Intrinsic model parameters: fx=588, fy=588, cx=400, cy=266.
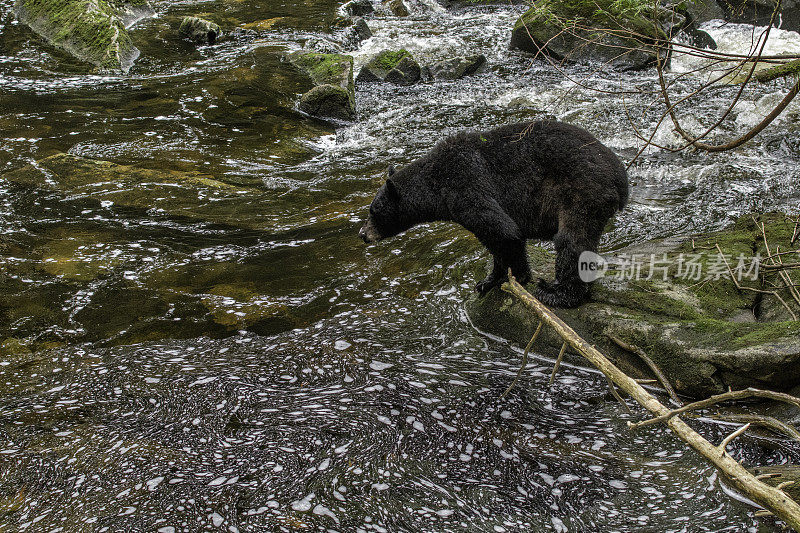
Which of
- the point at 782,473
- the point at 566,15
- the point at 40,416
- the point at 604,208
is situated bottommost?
the point at 40,416

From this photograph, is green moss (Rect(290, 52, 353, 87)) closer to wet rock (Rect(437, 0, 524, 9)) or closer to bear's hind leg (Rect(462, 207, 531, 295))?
wet rock (Rect(437, 0, 524, 9))

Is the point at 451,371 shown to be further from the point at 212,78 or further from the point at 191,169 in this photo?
the point at 212,78

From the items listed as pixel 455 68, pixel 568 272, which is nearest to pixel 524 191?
pixel 568 272

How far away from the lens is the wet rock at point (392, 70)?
13320 millimetres

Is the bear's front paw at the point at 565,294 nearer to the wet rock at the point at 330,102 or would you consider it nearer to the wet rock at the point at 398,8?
the wet rock at the point at 330,102

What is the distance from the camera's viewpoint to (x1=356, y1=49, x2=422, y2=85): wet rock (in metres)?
13.3

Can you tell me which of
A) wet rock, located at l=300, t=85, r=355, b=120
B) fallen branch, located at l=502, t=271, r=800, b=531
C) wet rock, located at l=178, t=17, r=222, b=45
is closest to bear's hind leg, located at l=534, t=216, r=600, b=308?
fallen branch, located at l=502, t=271, r=800, b=531

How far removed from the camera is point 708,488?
345cm

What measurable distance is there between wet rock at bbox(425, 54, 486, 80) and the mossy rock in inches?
335

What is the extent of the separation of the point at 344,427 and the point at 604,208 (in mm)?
2664

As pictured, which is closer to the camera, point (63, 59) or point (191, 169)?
point (191, 169)

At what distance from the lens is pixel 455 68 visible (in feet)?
44.5

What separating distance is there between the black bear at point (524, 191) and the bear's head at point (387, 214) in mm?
21

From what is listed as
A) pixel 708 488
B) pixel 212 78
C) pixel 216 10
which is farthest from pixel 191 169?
pixel 216 10
